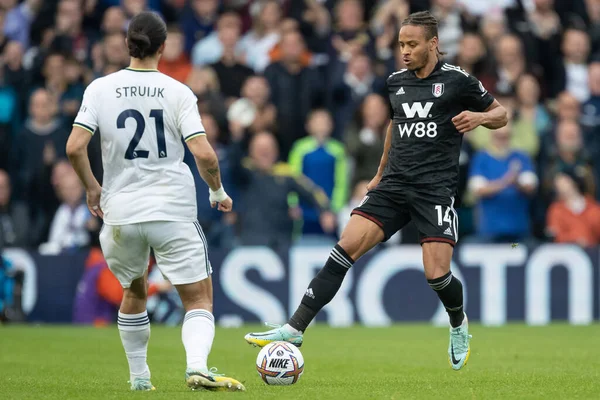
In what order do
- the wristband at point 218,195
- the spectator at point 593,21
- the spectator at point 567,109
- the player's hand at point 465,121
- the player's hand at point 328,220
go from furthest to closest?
the spectator at point 593,21
the spectator at point 567,109
the player's hand at point 328,220
the player's hand at point 465,121
the wristband at point 218,195

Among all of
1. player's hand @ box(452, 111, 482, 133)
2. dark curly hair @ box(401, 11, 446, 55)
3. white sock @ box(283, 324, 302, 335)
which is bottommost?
white sock @ box(283, 324, 302, 335)

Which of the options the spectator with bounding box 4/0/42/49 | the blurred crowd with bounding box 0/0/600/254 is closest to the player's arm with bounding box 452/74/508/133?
the blurred crowd with bounding box 0/0/600/254

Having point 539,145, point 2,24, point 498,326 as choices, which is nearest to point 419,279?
point 498,326

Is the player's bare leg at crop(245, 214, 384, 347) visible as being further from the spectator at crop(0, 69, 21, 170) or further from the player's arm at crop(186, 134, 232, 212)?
the spectator at crop(0, 69, 21, 170)

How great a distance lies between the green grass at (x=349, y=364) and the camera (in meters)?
7.59

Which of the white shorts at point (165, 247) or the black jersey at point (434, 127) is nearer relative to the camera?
the white shorts at point (165, 247)

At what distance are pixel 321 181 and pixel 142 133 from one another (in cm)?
844

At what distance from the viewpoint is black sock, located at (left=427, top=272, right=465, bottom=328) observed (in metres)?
8.52

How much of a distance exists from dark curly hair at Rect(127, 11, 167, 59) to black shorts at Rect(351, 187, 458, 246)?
7.43 ft

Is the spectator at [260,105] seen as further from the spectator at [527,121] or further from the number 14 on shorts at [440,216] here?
the number 14 on shorts at [440,216]

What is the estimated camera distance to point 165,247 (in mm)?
7320

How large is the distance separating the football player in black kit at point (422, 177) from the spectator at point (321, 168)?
6.76m

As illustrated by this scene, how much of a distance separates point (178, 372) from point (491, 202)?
7.00m

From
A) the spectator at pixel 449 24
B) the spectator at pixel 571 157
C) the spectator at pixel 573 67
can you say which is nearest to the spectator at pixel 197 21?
the spectator at pixel 449 24
